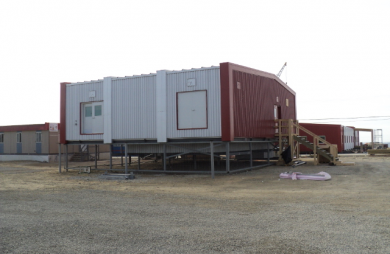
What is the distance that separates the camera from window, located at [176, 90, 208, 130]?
17.7 metres

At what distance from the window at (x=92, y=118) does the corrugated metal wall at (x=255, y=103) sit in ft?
25.8

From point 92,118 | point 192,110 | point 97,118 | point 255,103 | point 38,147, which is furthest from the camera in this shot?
point 38,147

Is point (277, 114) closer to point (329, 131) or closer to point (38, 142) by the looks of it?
point (329, 131)

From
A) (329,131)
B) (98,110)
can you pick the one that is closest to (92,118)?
(98,110)

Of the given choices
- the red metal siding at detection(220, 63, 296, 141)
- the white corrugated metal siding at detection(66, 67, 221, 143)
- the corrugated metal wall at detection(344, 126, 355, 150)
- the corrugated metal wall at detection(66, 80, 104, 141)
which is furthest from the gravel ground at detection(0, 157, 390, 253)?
the corrugated metal wall at detection(344, 126, 355, 150)

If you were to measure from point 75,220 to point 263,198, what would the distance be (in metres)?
5.31

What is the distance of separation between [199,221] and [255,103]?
13.9 m

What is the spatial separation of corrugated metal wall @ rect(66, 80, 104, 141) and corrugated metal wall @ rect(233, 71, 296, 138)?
7830 millimetres

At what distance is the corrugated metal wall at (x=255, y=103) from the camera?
18125 millimetres

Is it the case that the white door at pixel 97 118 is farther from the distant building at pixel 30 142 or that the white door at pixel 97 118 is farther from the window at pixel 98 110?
the distant building at pixel 30 142

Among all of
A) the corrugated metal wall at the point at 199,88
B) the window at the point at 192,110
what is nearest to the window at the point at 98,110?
the corrugated metal wall at the point at 199,88

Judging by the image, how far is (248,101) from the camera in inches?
762

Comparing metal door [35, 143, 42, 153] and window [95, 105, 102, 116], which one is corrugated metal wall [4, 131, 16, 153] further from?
window [95, 105, 102, 116]

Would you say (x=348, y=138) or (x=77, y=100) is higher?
(x=77, y=100)
